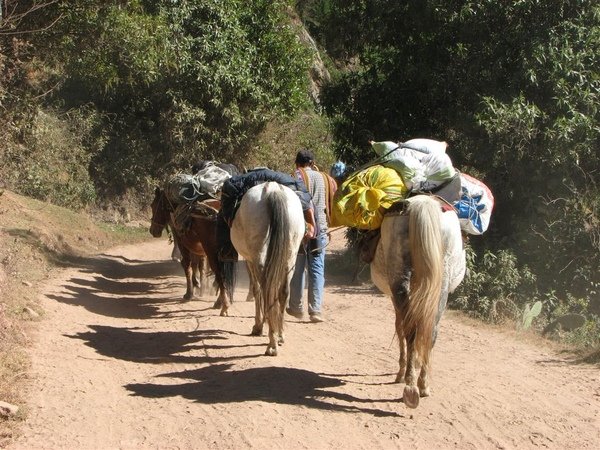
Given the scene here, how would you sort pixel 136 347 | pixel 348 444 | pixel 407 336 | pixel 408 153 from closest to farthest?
pixel 348 444 < pixel 407 336 < pixel 408 153 < pixel 136 347

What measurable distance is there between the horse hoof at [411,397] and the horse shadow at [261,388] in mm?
226

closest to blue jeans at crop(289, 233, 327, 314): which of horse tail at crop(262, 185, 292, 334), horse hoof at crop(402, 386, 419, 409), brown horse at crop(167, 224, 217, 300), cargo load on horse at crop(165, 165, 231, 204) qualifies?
horse tail at crop(262, 185, 292, 334)

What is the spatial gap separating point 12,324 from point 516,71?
8531mm

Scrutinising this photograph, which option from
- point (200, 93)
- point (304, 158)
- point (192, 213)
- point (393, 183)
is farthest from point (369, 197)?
point (200, 93)

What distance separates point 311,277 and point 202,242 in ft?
5.86

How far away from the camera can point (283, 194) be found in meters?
8.16

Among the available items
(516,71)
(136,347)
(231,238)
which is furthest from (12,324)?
(516,71)

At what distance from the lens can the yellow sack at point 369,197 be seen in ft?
22.1

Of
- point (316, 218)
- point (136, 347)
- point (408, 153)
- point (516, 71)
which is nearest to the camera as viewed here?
point (408, 153)

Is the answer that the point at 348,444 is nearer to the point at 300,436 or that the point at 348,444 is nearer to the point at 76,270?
the point at 300,436

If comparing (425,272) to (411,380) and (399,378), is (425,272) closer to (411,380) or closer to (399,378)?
(411,380)

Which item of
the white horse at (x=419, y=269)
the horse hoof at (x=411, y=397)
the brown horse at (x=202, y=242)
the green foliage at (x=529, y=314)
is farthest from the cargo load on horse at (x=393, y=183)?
the green foliage at (x=529, y=314)

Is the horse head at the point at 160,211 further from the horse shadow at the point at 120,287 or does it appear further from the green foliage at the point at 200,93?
the green foliage at the point at 200,93

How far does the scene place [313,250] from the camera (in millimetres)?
9750
